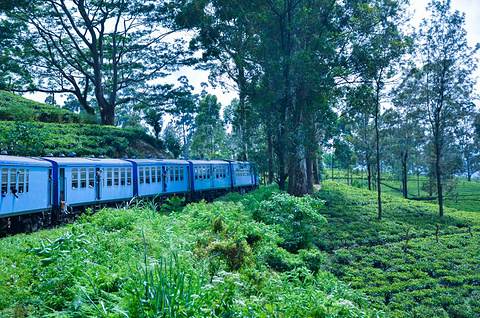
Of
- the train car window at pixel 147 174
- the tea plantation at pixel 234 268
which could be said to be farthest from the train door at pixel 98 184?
the tea plantation at pixel 234 268

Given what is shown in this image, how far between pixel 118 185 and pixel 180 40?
16228mm

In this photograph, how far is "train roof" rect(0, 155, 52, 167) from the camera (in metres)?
11.1

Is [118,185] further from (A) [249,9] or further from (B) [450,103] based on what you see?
(B) [450,103]

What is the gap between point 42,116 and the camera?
28.9m

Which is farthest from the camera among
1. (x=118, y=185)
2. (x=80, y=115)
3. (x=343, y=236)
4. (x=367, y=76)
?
(x=80, y=115)

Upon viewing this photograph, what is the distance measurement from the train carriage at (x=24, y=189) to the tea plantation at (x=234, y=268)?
7.20 ft

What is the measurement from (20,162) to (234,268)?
8392 millimetres

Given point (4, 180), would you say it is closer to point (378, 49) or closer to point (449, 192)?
point (378, 49)

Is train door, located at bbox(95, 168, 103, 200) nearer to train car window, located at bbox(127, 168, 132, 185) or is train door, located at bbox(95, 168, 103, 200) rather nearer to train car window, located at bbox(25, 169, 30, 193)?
train car window, located at bbox(127, 168, 132, 185)

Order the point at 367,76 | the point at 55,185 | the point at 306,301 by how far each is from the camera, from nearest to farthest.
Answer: the point at 306,301, the point at 55,185, the point at 367,76

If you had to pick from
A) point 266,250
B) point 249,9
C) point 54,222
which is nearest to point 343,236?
point 266,250

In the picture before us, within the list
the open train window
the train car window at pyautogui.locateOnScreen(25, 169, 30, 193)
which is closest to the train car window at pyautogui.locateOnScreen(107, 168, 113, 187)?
the open train window

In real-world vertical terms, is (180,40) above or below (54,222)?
above

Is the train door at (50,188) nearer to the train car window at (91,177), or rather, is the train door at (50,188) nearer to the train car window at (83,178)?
the train car window at (83,178)
